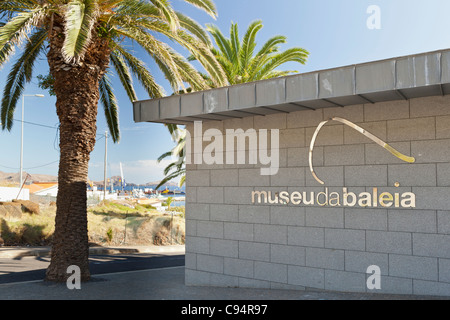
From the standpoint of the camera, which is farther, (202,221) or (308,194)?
(202,221)

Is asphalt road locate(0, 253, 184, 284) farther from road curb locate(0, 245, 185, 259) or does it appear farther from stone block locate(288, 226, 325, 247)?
stone block locate(288, 226, 325, 247)

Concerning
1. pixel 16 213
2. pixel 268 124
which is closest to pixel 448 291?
pixel 268 124

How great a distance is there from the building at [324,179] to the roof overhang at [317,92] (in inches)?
0.7

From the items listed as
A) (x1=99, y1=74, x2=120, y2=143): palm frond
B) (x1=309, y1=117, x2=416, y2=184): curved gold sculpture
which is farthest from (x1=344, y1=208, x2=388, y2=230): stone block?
(x1=99, y1=74, x2=120, y2=143): palm frond

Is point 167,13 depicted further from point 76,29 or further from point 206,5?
point 206,5

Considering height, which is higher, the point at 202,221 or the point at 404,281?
the point at 202,221

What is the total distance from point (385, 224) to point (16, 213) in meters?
21.7

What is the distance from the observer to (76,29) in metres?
9.62

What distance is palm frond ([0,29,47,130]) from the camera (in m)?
13.4

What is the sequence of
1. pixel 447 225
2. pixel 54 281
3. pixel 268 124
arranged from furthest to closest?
pixel 54 281
pixel 268 124
pixel 447 225

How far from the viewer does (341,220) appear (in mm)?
7984

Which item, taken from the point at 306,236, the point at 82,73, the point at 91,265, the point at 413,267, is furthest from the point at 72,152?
the point at 413,267

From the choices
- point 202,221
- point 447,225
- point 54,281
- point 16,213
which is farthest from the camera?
point 16,213

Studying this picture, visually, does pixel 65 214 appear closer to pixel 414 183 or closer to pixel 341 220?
pixel 341 220
